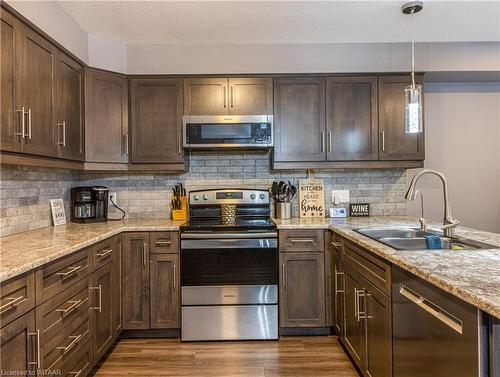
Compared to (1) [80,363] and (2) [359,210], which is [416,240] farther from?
(1) [80,363]

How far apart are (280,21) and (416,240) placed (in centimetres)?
186

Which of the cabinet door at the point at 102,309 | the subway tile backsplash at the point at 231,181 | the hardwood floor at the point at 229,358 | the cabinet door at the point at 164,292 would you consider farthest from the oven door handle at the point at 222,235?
the hardwood floor at the point at 229,358

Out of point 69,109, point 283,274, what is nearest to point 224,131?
point 69,109

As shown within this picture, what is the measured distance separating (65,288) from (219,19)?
6.84 feet

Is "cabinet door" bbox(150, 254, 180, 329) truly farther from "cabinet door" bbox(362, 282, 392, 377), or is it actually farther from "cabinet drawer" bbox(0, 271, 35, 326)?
"cabinet door" bbox(362, 282, 392, 377)

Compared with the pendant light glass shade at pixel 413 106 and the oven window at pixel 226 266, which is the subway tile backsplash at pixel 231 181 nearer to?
the oven window at pixel 226 266

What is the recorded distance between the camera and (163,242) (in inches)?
105

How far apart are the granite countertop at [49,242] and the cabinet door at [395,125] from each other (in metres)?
1.95

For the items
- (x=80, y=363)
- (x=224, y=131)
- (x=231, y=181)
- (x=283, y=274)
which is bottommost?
(x=80, y=363)

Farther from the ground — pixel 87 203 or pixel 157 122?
pixel 157 122

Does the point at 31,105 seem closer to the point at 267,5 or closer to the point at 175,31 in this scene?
the point at 175,31

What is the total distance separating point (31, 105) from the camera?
1.93 meters

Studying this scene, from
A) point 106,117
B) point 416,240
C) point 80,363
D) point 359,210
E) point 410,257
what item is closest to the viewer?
point 410,257

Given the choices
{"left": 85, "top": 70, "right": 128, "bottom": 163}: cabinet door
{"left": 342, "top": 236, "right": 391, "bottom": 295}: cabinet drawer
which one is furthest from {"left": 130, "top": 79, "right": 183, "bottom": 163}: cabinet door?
{"left": 342, "top": 236, "right": 391, "bottom": 295}: cabinet drawer
